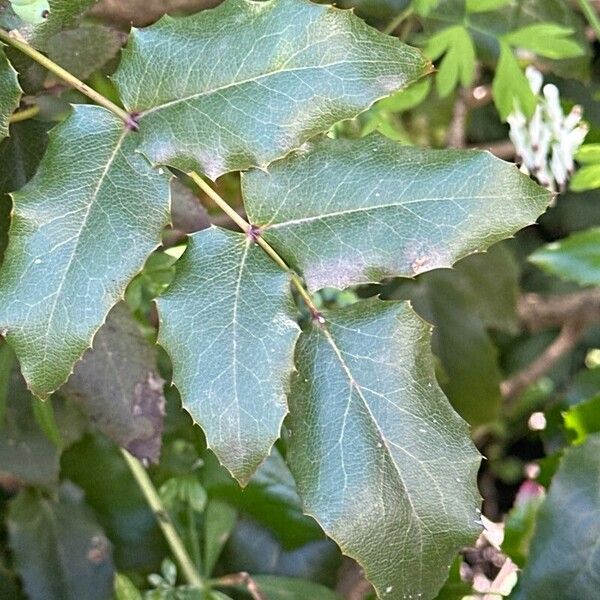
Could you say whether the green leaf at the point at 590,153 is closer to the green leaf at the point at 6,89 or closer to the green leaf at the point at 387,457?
the green leaf at the point at 387,457

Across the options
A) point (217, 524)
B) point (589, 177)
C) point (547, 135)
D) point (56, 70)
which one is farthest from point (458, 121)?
point (56, 70)

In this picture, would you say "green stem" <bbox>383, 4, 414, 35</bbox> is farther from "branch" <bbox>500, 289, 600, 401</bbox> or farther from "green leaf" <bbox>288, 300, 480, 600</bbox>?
"branch" <bbox>500, 289, 600, 401</bbox>

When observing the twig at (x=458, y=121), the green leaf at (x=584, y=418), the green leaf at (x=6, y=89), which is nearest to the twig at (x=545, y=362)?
the twig at (x=458, y=121)

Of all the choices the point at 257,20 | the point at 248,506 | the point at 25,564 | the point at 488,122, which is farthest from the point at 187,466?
the point at 488,122

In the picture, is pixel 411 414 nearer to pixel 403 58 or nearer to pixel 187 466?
pixel 403 58

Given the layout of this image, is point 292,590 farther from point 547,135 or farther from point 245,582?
point 547,135

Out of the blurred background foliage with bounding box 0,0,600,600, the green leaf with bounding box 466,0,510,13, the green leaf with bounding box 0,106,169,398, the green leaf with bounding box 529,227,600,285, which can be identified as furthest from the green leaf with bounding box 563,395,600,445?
the green leaf with bounding box 0,106,169,398
